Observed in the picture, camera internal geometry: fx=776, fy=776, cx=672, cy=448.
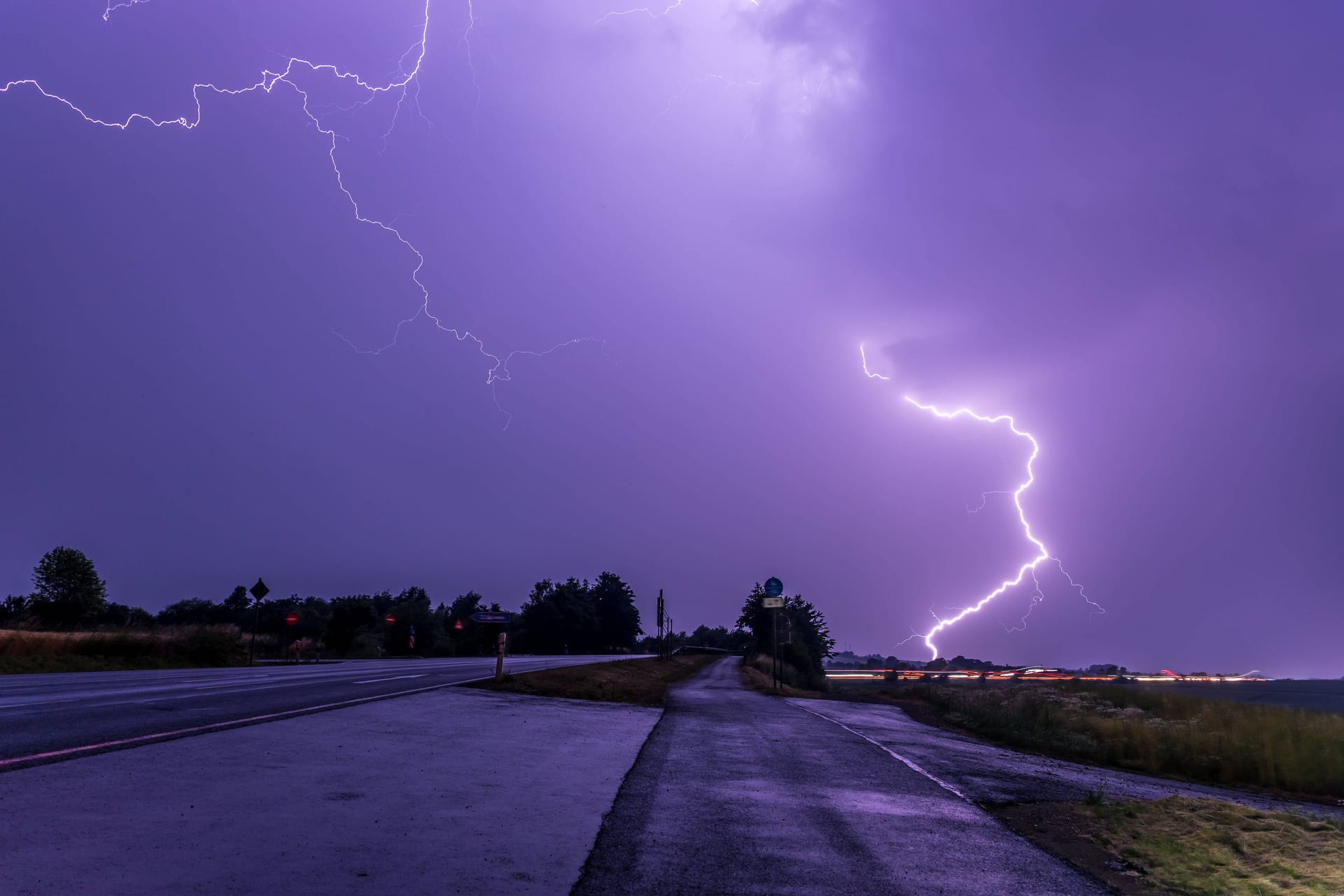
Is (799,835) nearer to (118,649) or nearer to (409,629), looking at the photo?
(118,649)

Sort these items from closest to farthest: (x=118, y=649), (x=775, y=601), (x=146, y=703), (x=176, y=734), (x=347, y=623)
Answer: (x=176, y=734) → (x=146, y=703) → (x=118, y=649) → (x=775, y=601) → (x=347, y=623)

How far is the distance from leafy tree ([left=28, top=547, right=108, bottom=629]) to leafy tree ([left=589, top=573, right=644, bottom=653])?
229ft

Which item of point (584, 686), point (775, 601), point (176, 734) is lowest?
point (584, 686)

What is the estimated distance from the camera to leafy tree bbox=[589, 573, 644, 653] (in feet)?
411

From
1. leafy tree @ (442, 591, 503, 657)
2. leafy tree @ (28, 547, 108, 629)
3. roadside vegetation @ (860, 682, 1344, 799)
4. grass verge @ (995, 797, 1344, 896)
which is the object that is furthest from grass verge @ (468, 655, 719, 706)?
leafy tree @ (28, 547, 108, 629)

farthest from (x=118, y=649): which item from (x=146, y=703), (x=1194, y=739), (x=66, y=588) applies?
(x=66, y=588)

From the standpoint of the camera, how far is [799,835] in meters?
6.63

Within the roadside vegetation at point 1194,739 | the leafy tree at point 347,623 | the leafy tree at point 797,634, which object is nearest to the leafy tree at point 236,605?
the leafy tree at point 347,623

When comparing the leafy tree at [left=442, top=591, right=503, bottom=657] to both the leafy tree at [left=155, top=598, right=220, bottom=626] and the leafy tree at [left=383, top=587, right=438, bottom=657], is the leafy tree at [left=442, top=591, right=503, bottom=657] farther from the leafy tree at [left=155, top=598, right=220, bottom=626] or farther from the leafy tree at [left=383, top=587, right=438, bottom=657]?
the leafy tree at [left=155, top=598, right=220, bottom=626]

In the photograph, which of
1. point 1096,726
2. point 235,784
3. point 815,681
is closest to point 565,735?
point 235,784

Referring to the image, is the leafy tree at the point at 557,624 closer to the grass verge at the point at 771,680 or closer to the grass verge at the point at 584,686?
the grass verge at the point at 771,680

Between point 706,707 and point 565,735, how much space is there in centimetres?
869

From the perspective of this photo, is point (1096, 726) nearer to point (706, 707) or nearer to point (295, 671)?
point (706, 707)

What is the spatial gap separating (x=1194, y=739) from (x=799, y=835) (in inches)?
600
